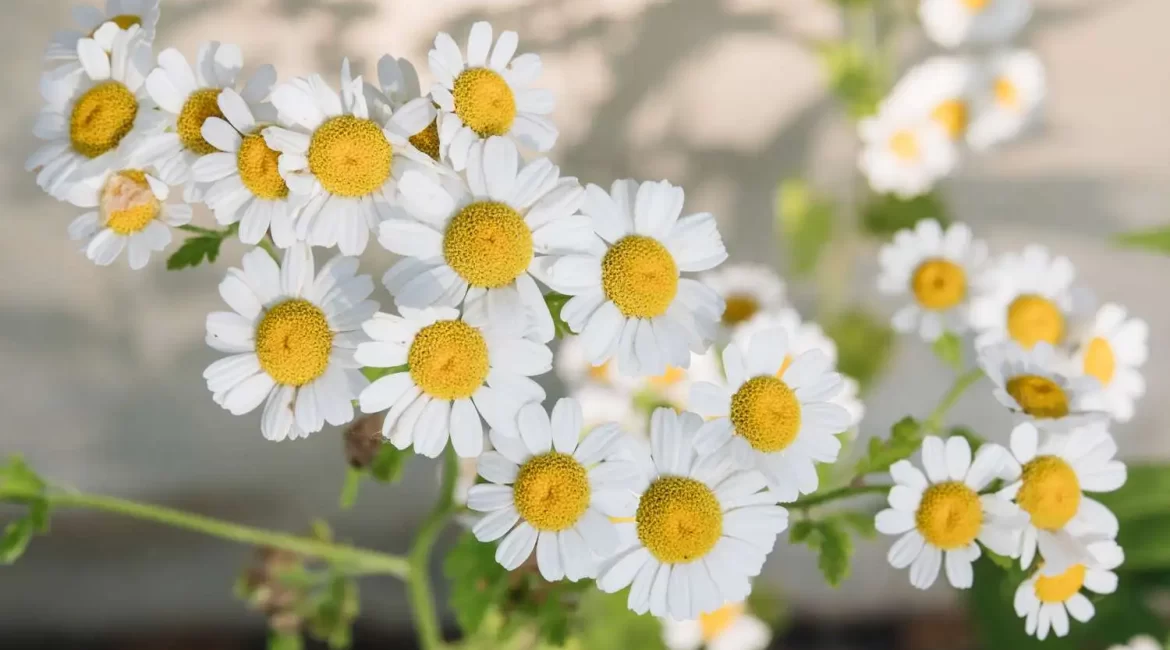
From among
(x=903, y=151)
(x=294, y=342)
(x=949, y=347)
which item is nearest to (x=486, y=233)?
(x=294, y=342)

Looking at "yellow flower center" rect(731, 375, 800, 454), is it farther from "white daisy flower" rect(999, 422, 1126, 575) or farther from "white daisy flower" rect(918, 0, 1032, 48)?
"white daisy flower" rect(918, 0, 1032, 48)

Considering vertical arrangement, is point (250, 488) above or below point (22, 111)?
below

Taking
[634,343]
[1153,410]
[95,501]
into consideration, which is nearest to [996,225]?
[1153,410]

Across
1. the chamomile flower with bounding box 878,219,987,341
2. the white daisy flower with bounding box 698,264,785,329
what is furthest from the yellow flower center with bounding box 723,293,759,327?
the chamomile flower with bounding box 878,219,987,341

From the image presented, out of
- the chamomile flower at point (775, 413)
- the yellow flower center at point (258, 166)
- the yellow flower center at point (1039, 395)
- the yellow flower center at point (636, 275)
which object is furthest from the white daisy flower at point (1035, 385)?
the yellow flower center at point (258, 166)

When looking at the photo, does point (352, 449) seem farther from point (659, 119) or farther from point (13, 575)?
point (13, 575)

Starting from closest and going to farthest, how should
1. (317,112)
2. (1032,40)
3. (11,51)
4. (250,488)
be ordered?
(317,112) < (11,51) < (1032,40) < (250,488)
